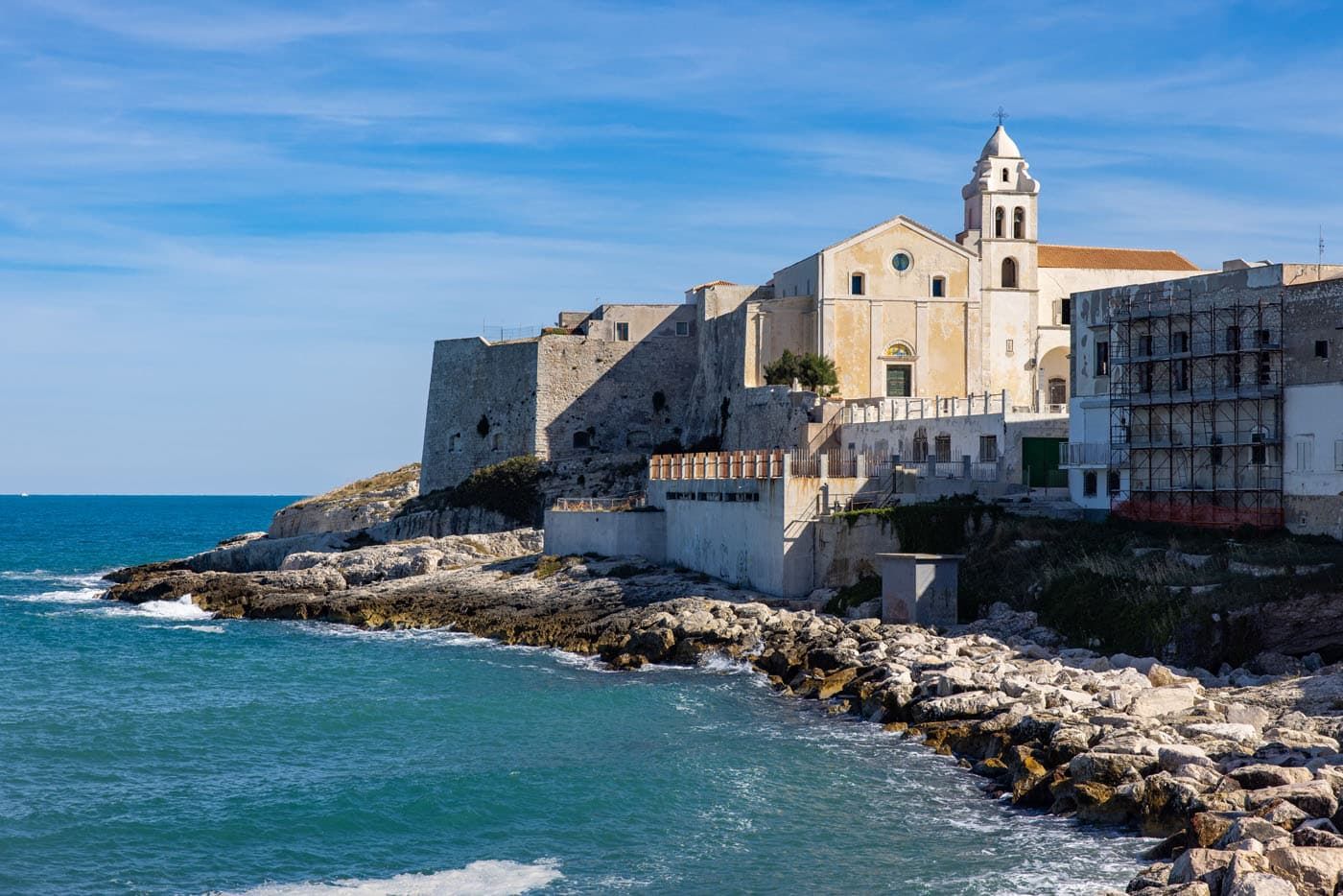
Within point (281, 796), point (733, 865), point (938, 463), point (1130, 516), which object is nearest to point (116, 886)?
point (281, 796)

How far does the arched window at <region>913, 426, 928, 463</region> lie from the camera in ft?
134

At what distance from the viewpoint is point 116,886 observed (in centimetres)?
1716

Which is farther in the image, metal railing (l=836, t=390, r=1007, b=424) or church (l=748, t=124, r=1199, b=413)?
church (l=748, t=124, r=1199, b=413)

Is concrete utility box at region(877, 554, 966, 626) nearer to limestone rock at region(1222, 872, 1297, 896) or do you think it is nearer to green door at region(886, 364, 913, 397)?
limestone rock at region(1222, 872, 1297, 896)

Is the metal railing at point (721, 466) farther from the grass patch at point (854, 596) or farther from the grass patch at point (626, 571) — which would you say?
the grass patch at point (854, 596)

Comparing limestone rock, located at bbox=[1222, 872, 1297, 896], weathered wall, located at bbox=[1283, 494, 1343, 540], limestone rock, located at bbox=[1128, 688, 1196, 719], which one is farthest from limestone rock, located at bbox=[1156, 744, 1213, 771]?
weathered wall, located at bbox=[1283, 494, 1343, 540]

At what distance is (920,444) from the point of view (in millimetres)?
40938

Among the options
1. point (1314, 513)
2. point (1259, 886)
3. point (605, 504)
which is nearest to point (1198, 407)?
point (1314, 513)

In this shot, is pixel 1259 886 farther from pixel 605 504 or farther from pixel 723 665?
pixel 605 504

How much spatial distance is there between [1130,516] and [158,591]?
3053 cm

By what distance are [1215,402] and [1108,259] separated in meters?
27.7

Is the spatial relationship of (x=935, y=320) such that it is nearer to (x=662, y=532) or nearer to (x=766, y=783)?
(x=662, y=532)

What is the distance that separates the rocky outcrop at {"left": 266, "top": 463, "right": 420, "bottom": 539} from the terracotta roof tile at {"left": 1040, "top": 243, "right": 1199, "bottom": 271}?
2643 centimetres

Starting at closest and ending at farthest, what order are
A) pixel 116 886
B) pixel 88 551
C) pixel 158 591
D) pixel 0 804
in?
pixel 116 886 < pixel 0 804 < pixel 158 591 < pixel 88 551
